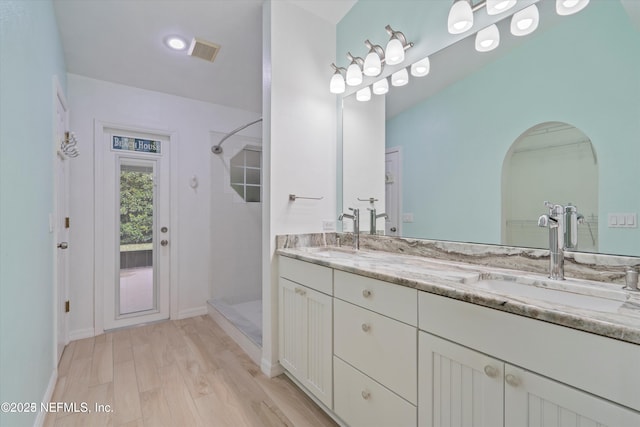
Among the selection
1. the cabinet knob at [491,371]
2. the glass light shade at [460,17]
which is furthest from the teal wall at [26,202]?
the glass light shade at [460,17]

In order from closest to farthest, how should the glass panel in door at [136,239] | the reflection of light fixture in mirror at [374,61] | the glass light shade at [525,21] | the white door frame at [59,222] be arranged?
the glass light shade at [525,21] → the reflection of light fixture in mirror at [374,61] → the white door frame at [59,222] → the glass panel in door at [136,239]

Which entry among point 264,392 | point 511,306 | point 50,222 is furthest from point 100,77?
point 511,306

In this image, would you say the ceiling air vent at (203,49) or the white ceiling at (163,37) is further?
the ceiling air vent at (203,49)

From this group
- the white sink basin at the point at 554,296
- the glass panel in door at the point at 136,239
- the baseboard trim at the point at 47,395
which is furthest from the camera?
the glass panel in door at the point at 136,239

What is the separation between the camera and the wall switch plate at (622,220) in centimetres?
104

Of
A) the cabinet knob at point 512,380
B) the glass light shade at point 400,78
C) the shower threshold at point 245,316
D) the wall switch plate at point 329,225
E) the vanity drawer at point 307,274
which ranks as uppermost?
the glass light shade at point 400,78

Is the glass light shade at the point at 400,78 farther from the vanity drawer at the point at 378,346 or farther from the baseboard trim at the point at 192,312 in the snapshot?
the baseboard trim at the point at 192,312

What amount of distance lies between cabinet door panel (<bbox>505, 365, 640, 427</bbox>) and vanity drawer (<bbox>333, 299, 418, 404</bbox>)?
327mm

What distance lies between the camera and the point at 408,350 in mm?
1121

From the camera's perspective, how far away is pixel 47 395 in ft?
5.77

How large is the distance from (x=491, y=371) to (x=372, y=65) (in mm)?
1834

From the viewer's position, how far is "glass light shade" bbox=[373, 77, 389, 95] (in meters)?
2.01

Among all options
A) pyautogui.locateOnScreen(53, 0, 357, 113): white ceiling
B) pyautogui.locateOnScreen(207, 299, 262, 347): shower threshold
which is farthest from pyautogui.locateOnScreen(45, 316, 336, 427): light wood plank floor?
pyautogui.locateOnScreen(53, 0, 357, 113): white ceiling

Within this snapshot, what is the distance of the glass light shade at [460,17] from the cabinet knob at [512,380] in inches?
61.6
